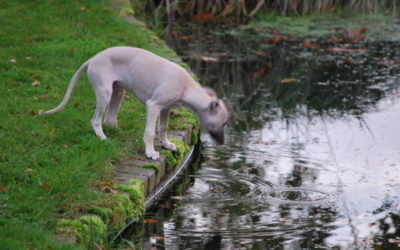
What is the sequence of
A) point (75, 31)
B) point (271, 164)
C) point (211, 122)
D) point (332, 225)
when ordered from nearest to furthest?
1. point (332, 225)
2. point (211, 122)
3. point (271, 164)
4. point (75, 31)

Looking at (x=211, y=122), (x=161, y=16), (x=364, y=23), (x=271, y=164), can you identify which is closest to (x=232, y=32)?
(x=161, y=16)

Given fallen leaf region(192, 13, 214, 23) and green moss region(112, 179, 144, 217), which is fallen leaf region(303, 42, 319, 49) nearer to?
fallen leaf region(192, 13, 214, 23)

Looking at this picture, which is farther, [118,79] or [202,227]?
[118,79]

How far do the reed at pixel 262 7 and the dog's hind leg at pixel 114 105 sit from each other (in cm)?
847

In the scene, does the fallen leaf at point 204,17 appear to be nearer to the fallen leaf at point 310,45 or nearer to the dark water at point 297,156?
the dark water at point 297,156

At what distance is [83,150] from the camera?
592 centimetres

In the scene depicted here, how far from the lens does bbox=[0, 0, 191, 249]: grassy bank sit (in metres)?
4.73

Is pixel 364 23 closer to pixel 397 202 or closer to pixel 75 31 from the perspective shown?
pixel 75 31

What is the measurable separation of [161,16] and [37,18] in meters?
3.99

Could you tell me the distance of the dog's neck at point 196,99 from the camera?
586cm

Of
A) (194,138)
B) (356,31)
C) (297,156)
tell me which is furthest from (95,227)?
(356,31)

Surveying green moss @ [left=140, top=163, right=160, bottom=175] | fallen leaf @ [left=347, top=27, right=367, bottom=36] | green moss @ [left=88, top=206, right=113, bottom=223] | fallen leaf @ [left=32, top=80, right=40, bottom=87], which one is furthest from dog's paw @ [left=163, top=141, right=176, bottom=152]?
fallen leaf @ [left=347, top=27, right=367, bottom=36]

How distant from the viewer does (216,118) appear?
5820 millimetres

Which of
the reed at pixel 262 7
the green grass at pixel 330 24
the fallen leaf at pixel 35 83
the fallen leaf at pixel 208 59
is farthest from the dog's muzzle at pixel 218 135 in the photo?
the reed at pixel 262 7
